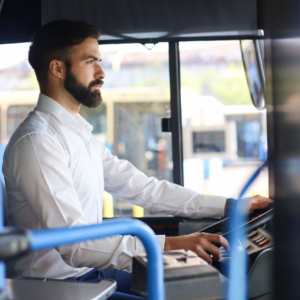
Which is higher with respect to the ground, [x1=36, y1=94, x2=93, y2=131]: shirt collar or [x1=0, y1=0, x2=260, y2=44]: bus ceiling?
[x1=0, y1=0, x2=260, y2=44]: bus ceiling

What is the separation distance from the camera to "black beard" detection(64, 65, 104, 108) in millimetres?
1654

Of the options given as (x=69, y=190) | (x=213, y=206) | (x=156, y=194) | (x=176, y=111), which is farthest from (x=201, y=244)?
(x=176, y=111)

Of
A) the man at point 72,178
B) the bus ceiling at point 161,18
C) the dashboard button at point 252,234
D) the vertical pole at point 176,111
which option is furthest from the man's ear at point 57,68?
the dashboard button at point 252,234

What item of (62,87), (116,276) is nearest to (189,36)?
(62,87)

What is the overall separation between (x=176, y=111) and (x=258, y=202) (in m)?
0.93

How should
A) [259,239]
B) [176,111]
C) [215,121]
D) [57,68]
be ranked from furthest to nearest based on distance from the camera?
[215,121] → [176,111] → [57,68] → [259,239]

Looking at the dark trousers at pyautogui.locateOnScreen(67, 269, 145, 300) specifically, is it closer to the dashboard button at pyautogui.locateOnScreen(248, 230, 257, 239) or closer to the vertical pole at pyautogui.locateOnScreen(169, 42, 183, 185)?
the dashboard button at pyautogui.locateOnScreen(248, 230, 257, 239)

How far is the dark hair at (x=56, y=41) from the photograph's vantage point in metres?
1.68

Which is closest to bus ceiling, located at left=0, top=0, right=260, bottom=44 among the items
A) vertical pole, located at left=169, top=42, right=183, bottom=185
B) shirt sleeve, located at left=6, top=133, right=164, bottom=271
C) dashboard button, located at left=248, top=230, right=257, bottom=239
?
vertical pole, located at left=169, top=42, right=183, bottom=185

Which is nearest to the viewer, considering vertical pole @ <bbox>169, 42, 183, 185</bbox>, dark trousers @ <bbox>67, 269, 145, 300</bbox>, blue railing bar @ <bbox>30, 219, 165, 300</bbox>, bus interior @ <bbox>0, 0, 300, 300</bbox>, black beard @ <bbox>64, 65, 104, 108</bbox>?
blue railing bar @ <bbox>30, 219, 165, 300</bbox>

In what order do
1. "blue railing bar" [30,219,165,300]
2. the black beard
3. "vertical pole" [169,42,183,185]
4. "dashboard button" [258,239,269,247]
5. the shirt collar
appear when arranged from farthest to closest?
"vertical pole" [169,42,183,185] < the black beard < the shirt collar < "dashboard button" [258,239,269,247] < "blue railing bar" [30,219,165,300]

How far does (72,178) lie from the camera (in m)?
1.44

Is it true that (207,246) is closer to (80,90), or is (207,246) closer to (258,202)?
(258,202)

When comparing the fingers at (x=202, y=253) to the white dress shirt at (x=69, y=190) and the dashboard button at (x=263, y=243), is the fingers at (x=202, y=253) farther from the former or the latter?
the dashboard button at (x=263, y=243)
